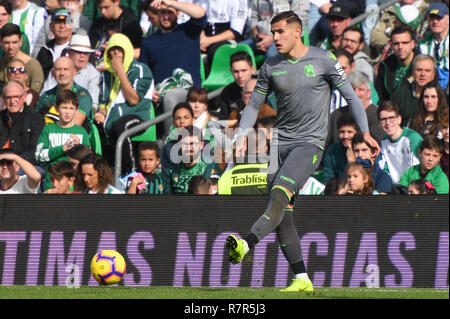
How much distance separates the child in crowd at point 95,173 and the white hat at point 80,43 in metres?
2.75

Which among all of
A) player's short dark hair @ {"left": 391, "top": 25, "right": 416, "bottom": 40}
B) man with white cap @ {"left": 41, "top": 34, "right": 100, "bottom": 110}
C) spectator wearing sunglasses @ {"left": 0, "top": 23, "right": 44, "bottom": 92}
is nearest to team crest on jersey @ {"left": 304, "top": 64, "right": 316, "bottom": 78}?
player's short dark hair @ {"left": 391, "top": 25, "right": 416, "bottom": 40}

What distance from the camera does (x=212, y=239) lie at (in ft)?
35.1

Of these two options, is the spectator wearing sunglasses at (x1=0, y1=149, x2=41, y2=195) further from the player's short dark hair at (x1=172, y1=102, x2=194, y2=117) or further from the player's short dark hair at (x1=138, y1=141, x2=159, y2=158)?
the player's short dark hair at (x1=172, y1=102, x2=194, y2=117)

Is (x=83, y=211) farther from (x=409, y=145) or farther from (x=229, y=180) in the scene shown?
(x=409, y=145)

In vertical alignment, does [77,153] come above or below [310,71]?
above

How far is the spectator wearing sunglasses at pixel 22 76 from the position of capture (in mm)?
13574

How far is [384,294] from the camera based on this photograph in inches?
345

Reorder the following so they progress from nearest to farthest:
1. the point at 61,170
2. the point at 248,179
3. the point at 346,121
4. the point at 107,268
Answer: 1. the point at 107,268
2. the point at 248,179
3. the point at 61,170
4. the point at 346,121

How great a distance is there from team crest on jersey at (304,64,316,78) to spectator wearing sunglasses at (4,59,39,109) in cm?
607

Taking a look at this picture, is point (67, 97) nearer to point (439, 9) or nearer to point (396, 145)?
point (396, 145)

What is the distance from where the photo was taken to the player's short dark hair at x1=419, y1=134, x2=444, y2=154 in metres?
12.0

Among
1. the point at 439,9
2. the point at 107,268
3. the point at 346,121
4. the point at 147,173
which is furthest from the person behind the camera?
the point at 439,9

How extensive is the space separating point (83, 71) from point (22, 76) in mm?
898

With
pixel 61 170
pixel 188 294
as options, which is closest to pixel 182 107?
pixel 61 170
